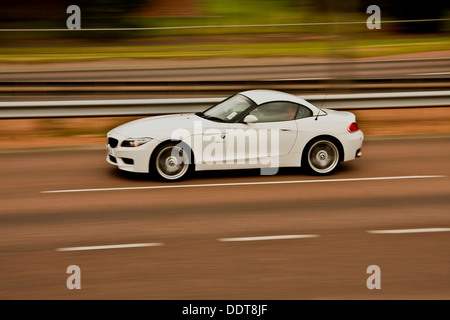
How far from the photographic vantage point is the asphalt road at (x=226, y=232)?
6777mm

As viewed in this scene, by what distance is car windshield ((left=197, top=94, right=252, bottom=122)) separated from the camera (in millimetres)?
11039

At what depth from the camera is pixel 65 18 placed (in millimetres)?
41000

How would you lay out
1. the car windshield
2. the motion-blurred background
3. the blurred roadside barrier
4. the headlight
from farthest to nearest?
1. the motion-blurred background
2. the blurred roadside barrier
3. the car windshield
4. the headlight

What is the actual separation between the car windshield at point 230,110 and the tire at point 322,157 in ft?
4.22

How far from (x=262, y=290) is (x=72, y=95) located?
47.4ft

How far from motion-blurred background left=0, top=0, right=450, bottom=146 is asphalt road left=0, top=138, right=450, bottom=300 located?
4577 mm

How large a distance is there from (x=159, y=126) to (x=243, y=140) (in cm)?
135

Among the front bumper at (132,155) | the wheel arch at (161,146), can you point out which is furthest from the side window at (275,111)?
the front bumper at (132,155)

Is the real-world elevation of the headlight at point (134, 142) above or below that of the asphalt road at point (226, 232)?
above

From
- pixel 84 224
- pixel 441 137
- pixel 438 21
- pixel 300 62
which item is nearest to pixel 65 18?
pixel 300 62

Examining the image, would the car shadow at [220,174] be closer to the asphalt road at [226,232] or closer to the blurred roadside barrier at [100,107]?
the asphalt road at [226,232]

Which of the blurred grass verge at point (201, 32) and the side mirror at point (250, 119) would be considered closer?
the side mirror at point (250, 119)

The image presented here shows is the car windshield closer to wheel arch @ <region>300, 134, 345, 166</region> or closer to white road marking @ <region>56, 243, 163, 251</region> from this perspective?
wheel arch @ <region>300, 134, 345, 166</region>

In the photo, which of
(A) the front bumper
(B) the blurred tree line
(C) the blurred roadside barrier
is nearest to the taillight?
(A) the front bumper
